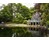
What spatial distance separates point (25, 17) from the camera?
8.07ft

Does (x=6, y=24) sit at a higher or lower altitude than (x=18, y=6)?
lower

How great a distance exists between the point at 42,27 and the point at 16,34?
0.32 metres

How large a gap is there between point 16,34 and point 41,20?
13.3 inches

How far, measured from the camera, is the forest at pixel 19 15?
2.45 meters

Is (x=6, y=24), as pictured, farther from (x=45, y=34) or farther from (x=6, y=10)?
(x=45, y=34)

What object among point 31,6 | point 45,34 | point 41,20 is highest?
point 31,6

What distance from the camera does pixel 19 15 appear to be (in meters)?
2.46

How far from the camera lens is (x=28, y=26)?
245 centimetres

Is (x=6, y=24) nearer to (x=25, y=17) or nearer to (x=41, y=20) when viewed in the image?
(x=25, y=17)

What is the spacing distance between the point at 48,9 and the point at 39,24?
209 mm

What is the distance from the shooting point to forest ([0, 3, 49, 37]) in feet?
8.04

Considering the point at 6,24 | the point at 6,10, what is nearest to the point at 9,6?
the point at 6,10

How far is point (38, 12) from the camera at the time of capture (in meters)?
2.47

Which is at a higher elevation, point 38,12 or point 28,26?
point 38,12
